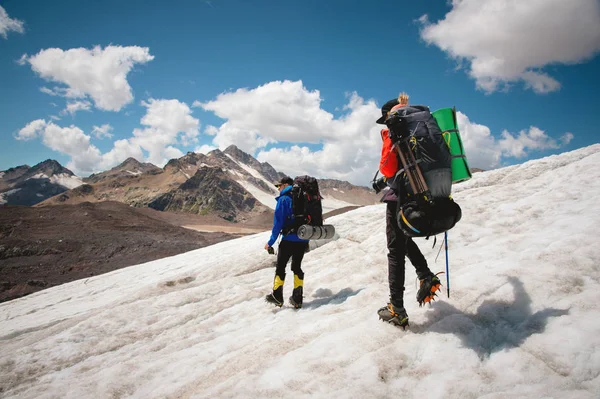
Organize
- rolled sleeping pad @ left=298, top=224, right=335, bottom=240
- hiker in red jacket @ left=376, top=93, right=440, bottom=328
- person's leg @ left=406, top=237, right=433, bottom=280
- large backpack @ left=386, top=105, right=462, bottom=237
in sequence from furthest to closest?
rolled sleeping pad @ left=298, top=224, right=335, bottom=240
person's leg @ left=406, top=237, right=433, bottom=280
hiker in red jacket @ left=376, top=93, right=440, bottom=328
large backpack @ left=386, top=105, right=462, bottom=237

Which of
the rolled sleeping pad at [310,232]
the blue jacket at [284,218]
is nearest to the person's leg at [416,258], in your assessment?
the rolled sleeping pad at [310,232]

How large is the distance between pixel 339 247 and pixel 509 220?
4.89 metres

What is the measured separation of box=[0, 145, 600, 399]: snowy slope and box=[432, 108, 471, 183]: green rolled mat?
6.89ft

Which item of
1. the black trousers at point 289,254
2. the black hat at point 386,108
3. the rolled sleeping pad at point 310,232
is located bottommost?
the black trousers at point 289,254

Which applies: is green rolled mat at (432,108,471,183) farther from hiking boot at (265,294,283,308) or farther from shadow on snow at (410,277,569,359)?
hiking boot at (265,294,283,308)

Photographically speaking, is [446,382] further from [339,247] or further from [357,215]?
[357,215]

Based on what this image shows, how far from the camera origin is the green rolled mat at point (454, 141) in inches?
159

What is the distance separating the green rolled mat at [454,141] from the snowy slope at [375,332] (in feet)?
6.89

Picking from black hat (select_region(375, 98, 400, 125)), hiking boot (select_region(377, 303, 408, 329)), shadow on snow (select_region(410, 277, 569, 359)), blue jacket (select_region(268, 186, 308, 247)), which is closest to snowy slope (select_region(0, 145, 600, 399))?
shadow on snow (select_region(410, 277, 569, 359))

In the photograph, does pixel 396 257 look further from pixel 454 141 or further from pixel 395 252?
pixel 454 141

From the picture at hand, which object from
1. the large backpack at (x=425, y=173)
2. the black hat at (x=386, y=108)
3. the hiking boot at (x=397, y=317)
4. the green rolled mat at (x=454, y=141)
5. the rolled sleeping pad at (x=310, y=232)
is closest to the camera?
the large backpack at (x=425, y=173)

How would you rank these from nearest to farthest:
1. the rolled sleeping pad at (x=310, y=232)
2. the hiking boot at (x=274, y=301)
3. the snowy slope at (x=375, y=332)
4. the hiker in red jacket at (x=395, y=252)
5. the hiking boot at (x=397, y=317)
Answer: the snowy slope at (x=375, y=332) < the hiker in red jacket at (x=395, y=252) < the hiking boot at (x=397, y=317) < the rolled sleeping pad at (x=310, y=232) < the hiking boot at (x=274, y=301)

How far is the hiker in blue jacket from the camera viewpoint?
6.44 metres

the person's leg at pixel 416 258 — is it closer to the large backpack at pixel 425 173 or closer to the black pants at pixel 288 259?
the large backpack at pixel 425 173
